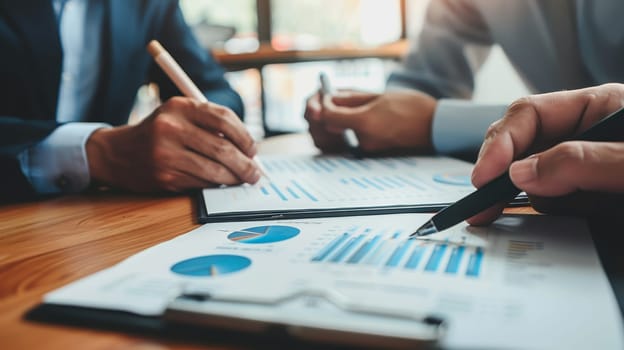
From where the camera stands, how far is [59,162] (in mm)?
666

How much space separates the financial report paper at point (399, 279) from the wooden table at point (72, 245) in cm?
2

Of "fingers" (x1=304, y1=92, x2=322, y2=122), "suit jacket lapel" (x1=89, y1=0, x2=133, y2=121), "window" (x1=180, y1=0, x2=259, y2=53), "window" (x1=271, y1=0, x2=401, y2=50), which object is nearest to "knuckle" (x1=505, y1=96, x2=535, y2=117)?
"fingers" (x1=304, y1=92, x2=322, y2=122)

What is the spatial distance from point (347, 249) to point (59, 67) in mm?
750

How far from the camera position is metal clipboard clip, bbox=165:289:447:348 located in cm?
21

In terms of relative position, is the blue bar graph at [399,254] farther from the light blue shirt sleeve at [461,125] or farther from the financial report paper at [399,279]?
the light blue shirt sleeve at [461,125]

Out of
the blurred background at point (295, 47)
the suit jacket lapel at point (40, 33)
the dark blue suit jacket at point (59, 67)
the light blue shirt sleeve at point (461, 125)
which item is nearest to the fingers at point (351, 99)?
the light blue shirt sleeve at point (461, 125)

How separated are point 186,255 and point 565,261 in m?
0.23

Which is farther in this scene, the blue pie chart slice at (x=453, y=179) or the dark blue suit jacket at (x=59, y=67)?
the dark blue suit jacket at (x=59, y=67)

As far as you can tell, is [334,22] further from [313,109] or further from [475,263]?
[475,263]

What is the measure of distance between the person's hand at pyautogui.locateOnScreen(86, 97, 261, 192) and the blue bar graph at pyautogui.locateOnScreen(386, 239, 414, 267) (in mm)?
294

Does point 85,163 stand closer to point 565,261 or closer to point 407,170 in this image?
point 407,170

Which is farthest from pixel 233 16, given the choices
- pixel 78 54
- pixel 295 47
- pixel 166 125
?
pixel 166 125

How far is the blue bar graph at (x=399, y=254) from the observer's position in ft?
1.02

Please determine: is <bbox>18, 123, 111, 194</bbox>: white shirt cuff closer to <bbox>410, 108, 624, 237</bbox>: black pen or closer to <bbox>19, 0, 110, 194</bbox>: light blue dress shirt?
<bbox>19, 0, 110, 194</bbox>: light blue dress shirt
